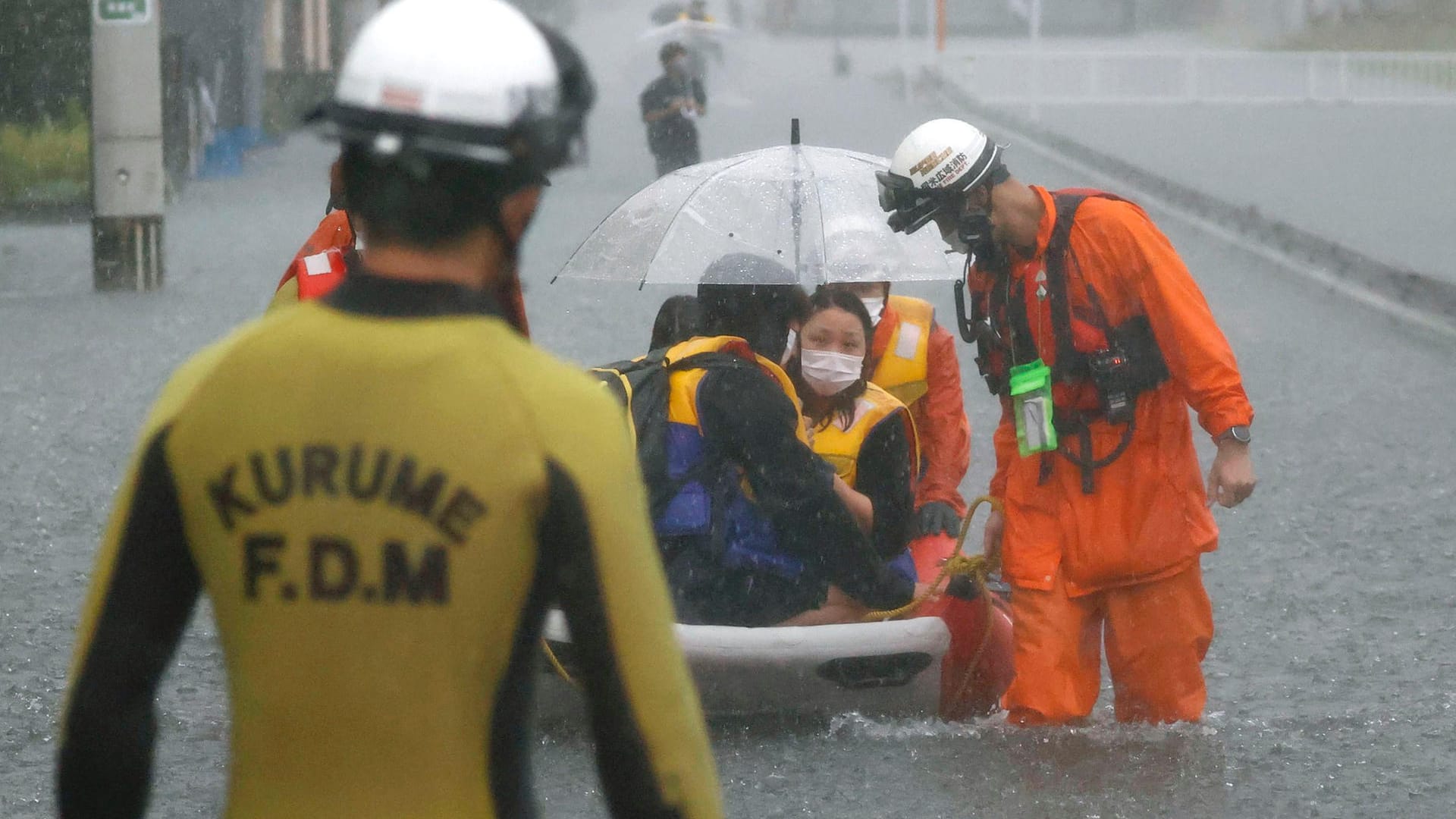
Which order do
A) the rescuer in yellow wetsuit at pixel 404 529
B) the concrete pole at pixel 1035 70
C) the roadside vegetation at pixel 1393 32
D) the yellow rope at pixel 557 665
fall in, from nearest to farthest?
1. the rescuer in yellow wetsuit at pixel 404 529
2. the yellow rope at pixel 557 665
3. the concrete pole at pixel 1035 70
4. the roadside vegetation at pixel 1393 32

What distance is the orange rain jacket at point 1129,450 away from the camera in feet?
16.0

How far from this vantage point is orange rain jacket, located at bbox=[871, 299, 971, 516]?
6.75 m

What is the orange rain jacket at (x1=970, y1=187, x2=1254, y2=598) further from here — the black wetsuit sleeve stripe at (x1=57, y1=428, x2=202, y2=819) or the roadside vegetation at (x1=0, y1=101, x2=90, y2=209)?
the roadside vegetation at (x1=0, y1=101, x2=90, y2=209)

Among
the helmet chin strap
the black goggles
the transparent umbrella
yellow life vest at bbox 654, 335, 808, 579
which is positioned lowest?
yellow life vest at bbox 654, 335, 808, 579

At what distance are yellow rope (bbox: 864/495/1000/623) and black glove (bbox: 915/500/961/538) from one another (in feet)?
3.17

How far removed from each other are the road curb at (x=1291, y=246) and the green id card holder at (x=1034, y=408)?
9028 millimetres

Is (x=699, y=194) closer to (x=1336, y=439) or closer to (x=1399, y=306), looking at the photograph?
(x=1336, y=439)

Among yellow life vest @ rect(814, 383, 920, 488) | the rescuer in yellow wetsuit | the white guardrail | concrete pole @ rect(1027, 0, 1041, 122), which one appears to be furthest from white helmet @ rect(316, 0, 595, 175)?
the white guardrail

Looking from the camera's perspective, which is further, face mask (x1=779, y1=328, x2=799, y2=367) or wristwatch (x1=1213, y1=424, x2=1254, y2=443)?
face mask (x1=779, y1=328, x2=799, y2=367)

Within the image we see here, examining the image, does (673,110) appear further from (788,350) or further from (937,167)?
(937,167)

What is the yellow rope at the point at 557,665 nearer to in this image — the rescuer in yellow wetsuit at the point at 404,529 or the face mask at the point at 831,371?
the face mask at the point at 831,371

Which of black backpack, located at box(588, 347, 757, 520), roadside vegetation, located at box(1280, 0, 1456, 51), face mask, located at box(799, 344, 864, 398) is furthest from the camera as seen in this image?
roadside vegetation, located at box(1280, 0, 1456, 51)

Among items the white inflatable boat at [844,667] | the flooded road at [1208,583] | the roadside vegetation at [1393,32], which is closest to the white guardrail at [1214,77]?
the roadside vegetation at [1393,32]

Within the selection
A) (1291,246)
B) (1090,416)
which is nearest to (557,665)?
(1090,416)
